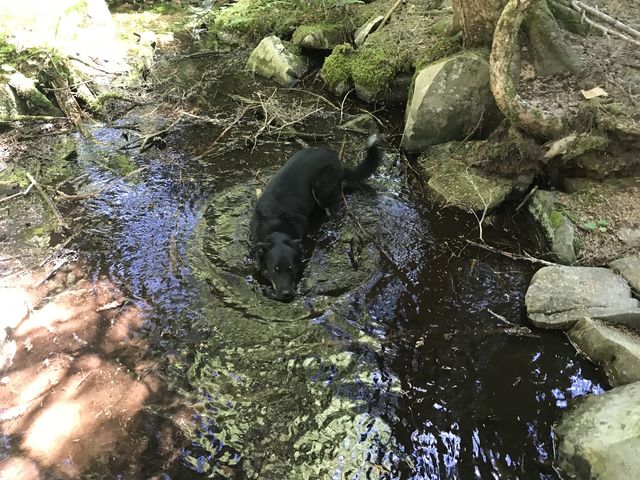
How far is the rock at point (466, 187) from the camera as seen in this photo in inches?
224

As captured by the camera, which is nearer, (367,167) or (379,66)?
(367,167)

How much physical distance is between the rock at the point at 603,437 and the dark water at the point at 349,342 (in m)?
0.15

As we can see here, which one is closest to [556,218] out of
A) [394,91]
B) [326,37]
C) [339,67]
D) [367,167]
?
[367,167]

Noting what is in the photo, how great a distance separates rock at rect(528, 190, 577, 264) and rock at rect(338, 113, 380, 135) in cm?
293

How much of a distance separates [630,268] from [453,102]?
10.3ft

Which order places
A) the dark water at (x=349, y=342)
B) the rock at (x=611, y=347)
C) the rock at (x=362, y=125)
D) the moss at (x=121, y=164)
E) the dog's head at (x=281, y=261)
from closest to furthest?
the dark water at (x=349, y=342), the rock at (x=611, y=347), the dog's head at (x=281, y=261), the moss at (x=121, y=164), the rock at (x=362, y=125)

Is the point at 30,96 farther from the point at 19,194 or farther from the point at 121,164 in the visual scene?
the point at 19,194

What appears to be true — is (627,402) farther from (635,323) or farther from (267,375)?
(267,375)

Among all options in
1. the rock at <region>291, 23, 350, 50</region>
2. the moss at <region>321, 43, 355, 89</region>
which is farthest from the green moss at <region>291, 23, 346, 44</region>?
the moss at <region>321, 43, 355, 89</region>

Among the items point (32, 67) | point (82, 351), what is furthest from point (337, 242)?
point (32, 67)

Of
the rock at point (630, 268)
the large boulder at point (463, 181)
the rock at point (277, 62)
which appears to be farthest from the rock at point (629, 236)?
the rock at point (277, 62)

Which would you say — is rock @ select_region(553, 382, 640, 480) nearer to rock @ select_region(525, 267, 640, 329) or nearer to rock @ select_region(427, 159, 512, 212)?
rock @ select_region(525, 267, 640, 329)

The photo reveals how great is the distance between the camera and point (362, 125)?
770cm

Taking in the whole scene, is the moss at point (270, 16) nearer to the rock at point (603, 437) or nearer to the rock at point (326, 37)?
the rock at point (326, 37)
